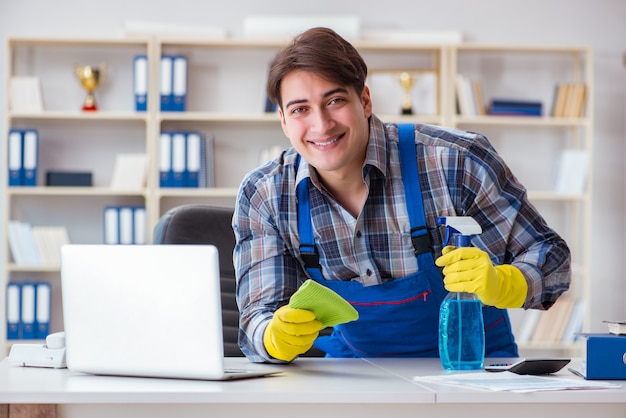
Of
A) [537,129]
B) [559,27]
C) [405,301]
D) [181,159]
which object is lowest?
[405,301]

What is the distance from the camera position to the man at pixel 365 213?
1.77 meters

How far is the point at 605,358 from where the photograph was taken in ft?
A: 4.47

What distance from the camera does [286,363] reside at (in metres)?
1.61

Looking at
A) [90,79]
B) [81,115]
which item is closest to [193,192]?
[81,115]

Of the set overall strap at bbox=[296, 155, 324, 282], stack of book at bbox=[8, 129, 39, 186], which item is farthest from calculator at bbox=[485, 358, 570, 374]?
stack of book at bbox=[8, 129, 39, 186]

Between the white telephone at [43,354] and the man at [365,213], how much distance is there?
364 millimetres

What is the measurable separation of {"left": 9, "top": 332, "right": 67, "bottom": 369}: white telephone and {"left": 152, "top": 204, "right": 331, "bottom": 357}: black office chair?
74 centimetres

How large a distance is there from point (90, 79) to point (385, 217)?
293cm

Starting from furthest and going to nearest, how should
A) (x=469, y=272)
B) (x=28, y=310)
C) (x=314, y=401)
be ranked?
(x=28, y=310), (x=469, y=272), (x=314, y=401)

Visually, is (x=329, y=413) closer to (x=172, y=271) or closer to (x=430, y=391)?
(x=430, y=391)

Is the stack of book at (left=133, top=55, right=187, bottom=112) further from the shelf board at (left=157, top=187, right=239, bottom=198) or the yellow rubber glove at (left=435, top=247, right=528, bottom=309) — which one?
the yellow rubber glove at (left=435, top=247, right=528, bottom=309)

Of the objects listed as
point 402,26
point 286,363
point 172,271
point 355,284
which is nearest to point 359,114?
point 355,284

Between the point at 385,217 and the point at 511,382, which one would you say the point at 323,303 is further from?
the point at 385,217

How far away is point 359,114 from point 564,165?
2933mm
